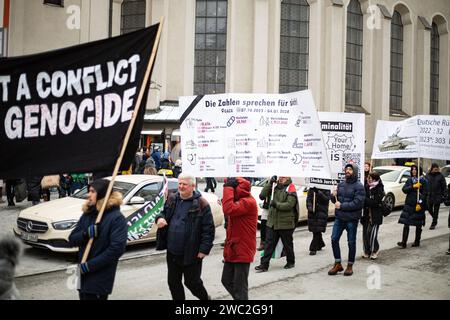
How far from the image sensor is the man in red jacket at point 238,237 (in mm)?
5793

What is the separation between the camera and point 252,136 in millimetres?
6684

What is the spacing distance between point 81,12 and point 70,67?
25.2 m

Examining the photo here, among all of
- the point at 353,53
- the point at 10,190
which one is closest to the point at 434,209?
the point at 10,190

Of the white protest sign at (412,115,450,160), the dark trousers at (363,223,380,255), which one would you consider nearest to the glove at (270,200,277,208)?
the dark trousers at (363,223,380,255)

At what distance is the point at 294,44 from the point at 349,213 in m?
23.3

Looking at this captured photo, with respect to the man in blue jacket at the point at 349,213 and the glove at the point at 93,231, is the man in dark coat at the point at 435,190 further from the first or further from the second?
the glove at the point at 93,231

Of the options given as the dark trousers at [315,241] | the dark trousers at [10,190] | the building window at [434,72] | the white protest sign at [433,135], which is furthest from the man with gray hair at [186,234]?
the building window at [434,72]

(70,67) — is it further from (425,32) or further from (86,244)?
(425,32)

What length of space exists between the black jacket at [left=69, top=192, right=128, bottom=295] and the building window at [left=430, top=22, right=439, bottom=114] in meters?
38.2

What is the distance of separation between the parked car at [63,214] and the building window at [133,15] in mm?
20839

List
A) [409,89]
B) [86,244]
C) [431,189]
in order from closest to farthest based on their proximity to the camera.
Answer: [86,244]
[431,189]
[409,89]

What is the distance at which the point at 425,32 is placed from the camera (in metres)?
35.8

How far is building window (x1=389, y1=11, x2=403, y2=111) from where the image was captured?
35500 millimetres
